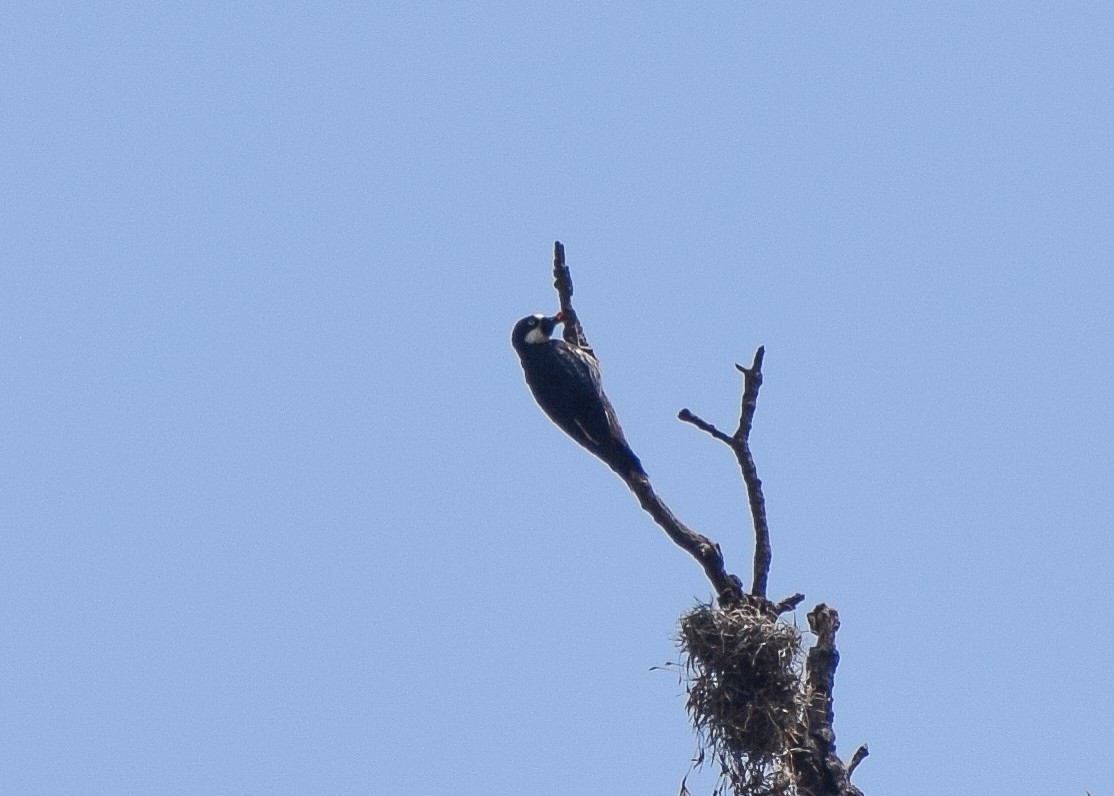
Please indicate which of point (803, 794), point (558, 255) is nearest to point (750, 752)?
point (803, 794)

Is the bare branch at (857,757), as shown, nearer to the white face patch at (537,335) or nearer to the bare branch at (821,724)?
the bare branch at (821,724)

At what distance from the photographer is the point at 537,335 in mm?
9352

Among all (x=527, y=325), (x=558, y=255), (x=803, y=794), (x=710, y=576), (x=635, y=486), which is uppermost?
(x=527, y=325)

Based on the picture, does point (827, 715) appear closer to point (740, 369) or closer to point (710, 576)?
point (710, 576)

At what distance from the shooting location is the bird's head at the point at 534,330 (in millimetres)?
9320

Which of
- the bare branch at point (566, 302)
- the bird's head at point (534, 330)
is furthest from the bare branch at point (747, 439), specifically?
the bird's head at point (534, 330)

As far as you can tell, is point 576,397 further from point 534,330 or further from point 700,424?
point 700,424

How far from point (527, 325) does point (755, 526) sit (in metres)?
3.23

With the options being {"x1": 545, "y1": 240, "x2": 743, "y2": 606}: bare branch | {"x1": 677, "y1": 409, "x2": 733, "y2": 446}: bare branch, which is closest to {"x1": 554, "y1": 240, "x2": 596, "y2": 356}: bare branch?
{"x1": 545, "y1": 240, "x2": 743, "y2": 606}: bare branch

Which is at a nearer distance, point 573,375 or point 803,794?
point 803,794

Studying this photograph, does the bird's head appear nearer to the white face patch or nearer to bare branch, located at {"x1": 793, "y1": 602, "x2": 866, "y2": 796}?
the white face patch

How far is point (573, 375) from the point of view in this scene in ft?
28.8

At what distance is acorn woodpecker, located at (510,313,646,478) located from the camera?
8443 millimetres

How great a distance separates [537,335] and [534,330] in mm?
87
